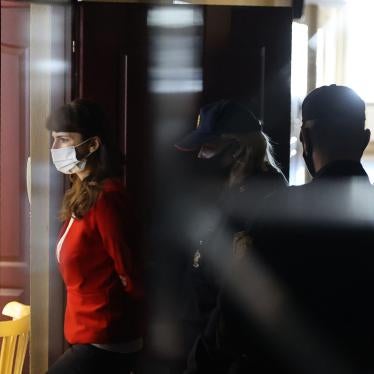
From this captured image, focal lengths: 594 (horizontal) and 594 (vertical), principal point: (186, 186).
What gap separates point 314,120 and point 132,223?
0.37 metres

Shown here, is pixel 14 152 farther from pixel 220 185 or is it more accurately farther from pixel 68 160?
pixel 220 185

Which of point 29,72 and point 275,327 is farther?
point 29,72

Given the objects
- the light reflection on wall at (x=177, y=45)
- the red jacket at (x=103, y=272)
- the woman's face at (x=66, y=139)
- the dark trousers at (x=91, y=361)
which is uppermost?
the light reflection on wall at (x=177, y=45)

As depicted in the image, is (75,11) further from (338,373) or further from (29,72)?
(338,373)

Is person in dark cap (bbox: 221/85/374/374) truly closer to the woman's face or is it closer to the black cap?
the black cap

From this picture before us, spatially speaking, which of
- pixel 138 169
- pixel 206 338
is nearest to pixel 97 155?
pixel 138 169

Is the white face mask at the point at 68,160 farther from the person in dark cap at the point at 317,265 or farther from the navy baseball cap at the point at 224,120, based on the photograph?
the person in dark cap at the point at 317,265

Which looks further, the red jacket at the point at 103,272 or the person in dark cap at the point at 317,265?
the red jacket at the point at 103,272

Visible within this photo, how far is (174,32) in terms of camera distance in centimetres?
106

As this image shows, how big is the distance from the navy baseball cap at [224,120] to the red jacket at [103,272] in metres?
0.19

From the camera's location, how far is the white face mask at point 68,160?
106 centimetres

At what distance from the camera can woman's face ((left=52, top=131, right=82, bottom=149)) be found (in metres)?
1.06

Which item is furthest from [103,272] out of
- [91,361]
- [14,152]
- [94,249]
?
[14,152]

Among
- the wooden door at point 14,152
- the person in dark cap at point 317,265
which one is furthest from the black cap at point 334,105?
the wooden door at point 14,152
